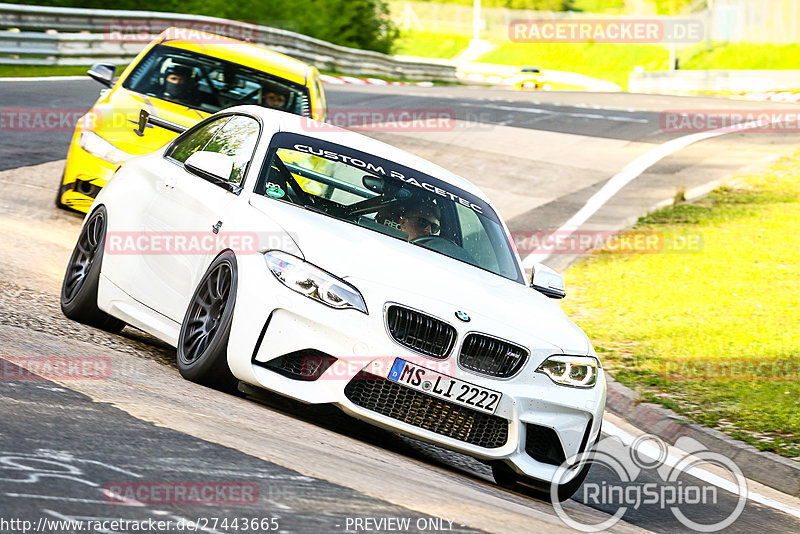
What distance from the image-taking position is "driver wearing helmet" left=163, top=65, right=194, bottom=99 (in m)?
12.3

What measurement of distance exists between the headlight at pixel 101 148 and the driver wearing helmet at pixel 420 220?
14.3 ft

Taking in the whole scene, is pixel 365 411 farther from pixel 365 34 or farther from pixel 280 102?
pixel 365 34

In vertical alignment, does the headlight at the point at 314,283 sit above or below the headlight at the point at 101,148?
above

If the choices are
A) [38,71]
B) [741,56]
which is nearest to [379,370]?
[38,71]

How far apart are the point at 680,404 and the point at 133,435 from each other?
5.74 m

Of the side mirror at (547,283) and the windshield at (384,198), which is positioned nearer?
the windshield at (384,198)

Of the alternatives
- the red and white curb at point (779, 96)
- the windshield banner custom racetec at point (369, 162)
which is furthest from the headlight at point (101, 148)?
the red and white curb at point (779, 96)

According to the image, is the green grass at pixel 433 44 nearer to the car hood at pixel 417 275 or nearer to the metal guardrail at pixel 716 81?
the metal guardrail at pixel 716 81

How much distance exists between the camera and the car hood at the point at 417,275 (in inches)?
252

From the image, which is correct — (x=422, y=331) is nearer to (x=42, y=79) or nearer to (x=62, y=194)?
(x=62, y=194)

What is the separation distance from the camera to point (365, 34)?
55.7 m

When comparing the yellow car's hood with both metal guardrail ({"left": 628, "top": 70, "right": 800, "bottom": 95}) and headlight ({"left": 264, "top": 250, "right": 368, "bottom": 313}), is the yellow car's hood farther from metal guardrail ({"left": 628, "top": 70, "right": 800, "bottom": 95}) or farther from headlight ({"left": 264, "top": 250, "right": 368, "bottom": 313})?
metal guardrail ({"left": 628, "top": 70, "right": 800, "bottom": 95})

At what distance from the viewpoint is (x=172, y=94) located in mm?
12258

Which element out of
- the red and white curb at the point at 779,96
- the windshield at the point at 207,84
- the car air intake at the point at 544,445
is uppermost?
the windshield at the point at 207,84
